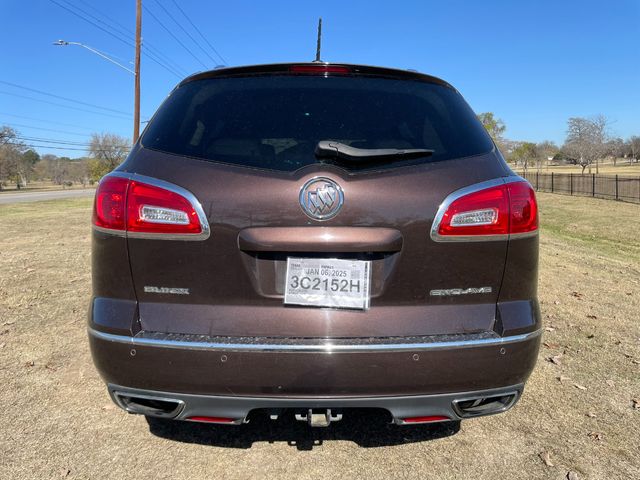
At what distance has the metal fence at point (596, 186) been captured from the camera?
875 inches

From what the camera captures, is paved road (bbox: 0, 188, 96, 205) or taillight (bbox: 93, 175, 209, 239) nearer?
taillight (bbox: 93, 175, 209, 239)

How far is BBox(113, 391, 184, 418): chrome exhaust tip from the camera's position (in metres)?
1.86

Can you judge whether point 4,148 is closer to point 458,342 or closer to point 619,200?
point 619,200

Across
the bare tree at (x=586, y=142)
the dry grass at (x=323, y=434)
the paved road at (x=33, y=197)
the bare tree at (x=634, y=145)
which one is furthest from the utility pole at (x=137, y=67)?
the bare tree at (x=634, y=145)

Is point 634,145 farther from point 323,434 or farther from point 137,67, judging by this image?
point 323,434

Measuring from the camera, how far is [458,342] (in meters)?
1.78

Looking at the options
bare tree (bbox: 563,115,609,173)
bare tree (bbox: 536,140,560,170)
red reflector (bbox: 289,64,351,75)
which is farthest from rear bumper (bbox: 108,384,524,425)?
bare tree (bbox: 536,140,560,170)

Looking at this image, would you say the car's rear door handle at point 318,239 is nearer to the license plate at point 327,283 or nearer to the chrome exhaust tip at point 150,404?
the license plate at point 327,283

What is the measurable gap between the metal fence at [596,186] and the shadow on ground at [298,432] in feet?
76.9

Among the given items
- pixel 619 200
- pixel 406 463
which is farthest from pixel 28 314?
pixel 619 200

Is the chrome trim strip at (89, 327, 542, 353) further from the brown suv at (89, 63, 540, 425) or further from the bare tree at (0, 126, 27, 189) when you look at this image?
the bare tree at (0, 126, 27, 189)

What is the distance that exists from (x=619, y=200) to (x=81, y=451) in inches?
1012

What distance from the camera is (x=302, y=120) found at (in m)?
1.98

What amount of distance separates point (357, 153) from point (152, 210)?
842 mm
